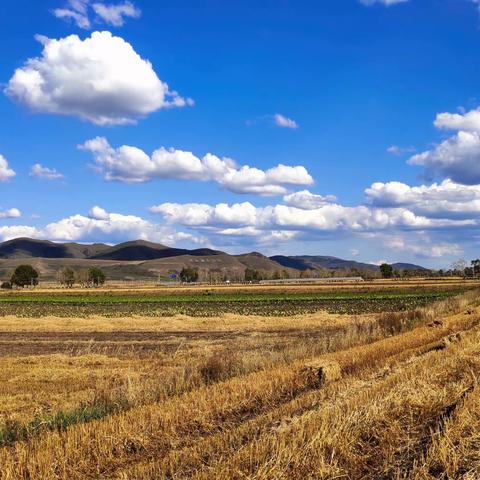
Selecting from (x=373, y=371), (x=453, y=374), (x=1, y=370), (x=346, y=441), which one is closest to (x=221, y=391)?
(x=373, y=371)

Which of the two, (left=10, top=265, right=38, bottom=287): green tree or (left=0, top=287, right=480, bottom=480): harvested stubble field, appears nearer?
(left=0, top=287, right=480, bottom=480): harvested stubble field

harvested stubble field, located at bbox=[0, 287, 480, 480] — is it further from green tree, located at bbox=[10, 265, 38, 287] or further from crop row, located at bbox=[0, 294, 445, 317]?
green tree, located at bbox=[10, 265, 38, 287]

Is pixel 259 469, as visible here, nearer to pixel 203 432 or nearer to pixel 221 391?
pixel 203 432

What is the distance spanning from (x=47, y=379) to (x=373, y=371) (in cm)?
1174

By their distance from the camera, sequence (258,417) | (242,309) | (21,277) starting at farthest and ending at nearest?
(21,277)
(242,309)
(258,417)

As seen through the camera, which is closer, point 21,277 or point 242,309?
point 242,309

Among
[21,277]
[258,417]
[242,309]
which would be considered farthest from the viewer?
[21,277]

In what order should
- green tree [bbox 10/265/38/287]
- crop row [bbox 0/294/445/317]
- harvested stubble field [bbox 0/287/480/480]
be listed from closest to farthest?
harvested stubble field [bbox 0/287/480/480], crop row [bbox 0/294/445/317], green tree [bbox 10/265/38/287]

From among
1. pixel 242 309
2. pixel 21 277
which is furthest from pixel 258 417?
pixel 21 277

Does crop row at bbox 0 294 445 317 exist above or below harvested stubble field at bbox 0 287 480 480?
below

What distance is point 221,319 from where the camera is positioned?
151ft

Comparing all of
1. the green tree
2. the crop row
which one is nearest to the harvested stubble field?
the crop row

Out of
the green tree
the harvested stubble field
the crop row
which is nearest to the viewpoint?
the harvested stubble field

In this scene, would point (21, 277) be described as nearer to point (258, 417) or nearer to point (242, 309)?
point (242, 309)
